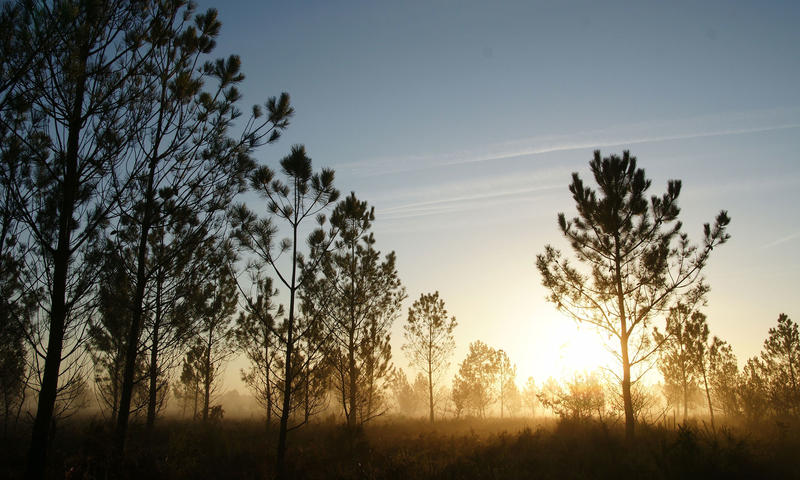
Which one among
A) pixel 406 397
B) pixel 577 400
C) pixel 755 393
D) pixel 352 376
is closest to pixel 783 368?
pixel 755 393

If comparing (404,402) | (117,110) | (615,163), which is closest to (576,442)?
(615,163)

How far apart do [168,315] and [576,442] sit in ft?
42.1

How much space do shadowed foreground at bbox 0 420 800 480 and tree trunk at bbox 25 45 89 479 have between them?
294cm

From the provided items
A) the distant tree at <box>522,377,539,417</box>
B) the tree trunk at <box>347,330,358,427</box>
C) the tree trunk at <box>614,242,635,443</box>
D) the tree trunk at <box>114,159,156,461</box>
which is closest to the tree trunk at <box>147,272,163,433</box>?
the tree trunk at <box>114,159,156,461</box>

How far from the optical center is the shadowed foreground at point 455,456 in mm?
9211

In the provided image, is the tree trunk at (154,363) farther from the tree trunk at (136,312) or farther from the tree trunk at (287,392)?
the tree trunk at (287,392)

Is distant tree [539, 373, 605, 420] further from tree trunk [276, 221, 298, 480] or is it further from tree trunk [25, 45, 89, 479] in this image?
tree trunk [25, 45, 89, 479]

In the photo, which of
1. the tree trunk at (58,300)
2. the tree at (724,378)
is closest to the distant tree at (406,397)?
the tree at (724,378)

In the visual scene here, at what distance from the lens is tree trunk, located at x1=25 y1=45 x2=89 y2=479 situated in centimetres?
479

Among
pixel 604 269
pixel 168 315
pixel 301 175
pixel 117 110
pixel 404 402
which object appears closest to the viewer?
pixel 117 110

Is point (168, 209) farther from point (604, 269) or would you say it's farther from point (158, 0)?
point (604, 269)

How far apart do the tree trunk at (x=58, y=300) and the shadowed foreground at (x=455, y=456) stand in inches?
116

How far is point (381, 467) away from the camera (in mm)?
10617

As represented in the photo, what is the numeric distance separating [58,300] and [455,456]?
11171 mm
